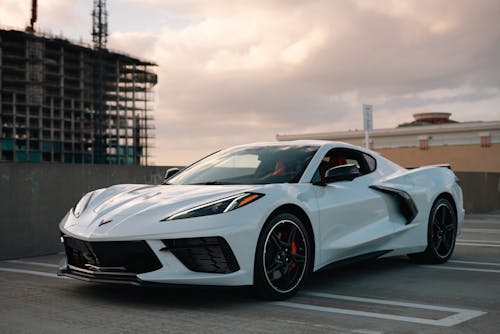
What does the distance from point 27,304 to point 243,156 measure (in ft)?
7.87

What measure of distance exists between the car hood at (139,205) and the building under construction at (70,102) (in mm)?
132789

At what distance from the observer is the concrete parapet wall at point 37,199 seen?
28.3 feet

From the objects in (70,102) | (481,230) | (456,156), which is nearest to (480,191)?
(481,230)

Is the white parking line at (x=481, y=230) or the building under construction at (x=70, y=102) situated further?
the building under construction at (x=70, y=102)

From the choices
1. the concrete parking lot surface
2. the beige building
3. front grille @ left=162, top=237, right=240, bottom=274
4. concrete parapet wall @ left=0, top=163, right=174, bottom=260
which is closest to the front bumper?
front grille @ left=162, top=237, right=240, bottom=274

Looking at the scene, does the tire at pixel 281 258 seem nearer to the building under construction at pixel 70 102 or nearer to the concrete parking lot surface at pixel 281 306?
the concrete parking lot surface at pixel 281 306

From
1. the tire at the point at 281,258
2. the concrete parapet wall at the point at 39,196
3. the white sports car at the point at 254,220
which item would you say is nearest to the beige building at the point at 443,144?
the concrete parapet wall at the point at 39,196

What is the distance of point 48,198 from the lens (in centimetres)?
920

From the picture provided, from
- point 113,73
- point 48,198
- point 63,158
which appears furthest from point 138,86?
point 48,198

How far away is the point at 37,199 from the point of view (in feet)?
29.7

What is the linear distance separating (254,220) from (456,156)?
52.5 m

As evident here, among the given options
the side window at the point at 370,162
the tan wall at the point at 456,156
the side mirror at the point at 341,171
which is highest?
the tan wall at the point at 456,156

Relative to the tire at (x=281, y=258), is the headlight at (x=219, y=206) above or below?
above

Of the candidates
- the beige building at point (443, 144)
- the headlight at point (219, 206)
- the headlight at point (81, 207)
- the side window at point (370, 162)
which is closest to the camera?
the headlight at point (219, 206)
